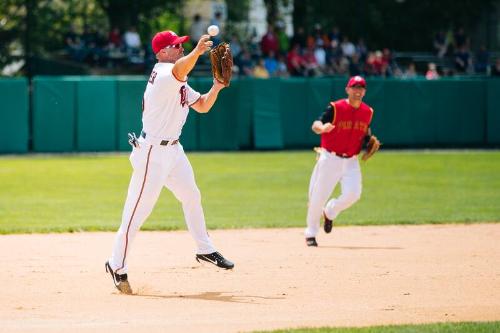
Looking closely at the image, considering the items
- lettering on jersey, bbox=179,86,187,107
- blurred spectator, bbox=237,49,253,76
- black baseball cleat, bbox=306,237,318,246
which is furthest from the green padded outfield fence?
lettering on jersey, bbox=179,86,187,107

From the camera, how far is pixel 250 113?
28.2 meters

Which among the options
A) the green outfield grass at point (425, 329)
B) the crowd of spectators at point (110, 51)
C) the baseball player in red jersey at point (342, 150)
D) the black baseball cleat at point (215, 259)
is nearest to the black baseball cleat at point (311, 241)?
the baseball player in red jersey at point (342, 150)

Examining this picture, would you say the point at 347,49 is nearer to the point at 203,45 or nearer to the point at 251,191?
the point at 251,191

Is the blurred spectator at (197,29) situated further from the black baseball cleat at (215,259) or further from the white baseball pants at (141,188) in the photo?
the white baseball pants at (141,188)

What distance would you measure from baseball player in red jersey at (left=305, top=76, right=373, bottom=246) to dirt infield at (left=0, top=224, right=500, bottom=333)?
1.80 ft

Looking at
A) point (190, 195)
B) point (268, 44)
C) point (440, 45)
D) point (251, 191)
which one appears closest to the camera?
point (190, 195)

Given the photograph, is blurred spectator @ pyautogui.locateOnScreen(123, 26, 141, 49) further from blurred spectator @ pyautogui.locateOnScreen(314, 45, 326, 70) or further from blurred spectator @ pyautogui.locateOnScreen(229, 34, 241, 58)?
blurred spectator @ pyautogui.locateOnScreen(314, 45, 326, 70)

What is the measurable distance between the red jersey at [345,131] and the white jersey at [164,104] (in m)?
3.45

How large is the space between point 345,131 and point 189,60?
4022mm

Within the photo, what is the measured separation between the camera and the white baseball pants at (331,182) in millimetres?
12445

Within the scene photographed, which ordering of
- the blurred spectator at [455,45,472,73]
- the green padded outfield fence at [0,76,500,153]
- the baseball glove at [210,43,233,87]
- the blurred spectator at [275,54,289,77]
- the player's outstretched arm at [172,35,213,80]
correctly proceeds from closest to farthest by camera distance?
the player's outstretched arm at [172,35,213,80]
the baseball glove at [210,43,233,87]
the green padded outfield fence at [0,76,500,153]
the blurred spectator at [275,54,289,77]
the blurred spectator at [455,45,472,73]

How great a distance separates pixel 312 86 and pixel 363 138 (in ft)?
50.9

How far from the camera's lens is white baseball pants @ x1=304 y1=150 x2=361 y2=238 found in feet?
40.8

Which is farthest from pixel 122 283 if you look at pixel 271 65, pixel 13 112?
pixel 271 65
